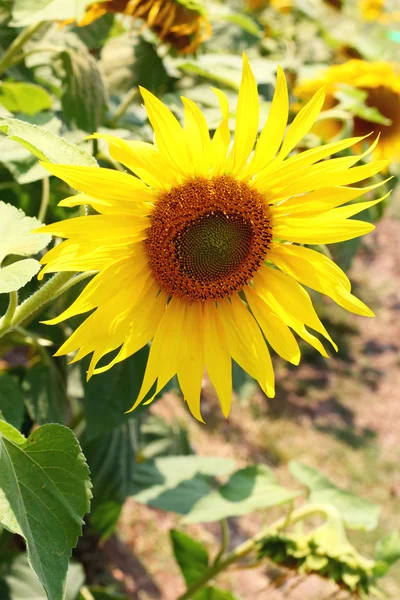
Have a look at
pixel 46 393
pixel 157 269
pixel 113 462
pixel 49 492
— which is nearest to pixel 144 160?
pixel 157 269

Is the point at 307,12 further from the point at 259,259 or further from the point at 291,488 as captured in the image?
the point at 259,259

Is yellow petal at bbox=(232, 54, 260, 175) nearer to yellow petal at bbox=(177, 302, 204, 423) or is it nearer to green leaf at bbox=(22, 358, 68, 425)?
yellow petal at bbox=(177, 302, 204, 423)

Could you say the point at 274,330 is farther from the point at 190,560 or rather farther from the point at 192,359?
the point at 190,560

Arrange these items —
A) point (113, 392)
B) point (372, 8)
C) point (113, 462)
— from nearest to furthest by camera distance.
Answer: point (113, 392), point (113, 462), point (372, 8)

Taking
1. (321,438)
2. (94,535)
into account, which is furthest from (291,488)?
(94,535)

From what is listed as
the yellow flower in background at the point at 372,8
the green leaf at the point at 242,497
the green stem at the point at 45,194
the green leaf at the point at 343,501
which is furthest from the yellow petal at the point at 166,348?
the yellow flower in background at the point at 372,8
